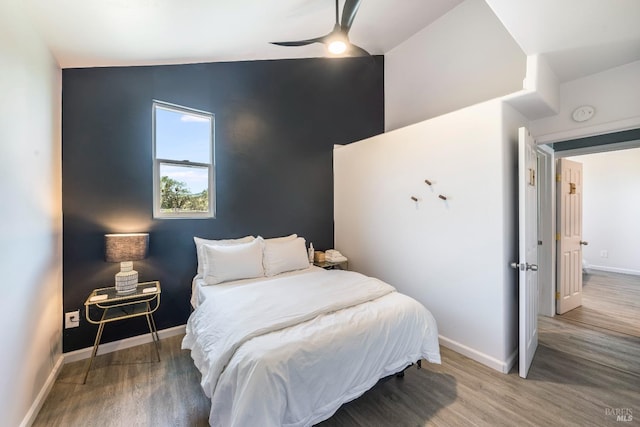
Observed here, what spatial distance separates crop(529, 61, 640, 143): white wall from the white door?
3.91ft

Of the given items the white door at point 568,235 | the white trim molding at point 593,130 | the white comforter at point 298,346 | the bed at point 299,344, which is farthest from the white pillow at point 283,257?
the white door at point 568,235

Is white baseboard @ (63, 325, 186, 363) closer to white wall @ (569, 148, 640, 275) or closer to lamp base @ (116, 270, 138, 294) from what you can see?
lamp base @ (116, 270, 138, 294)

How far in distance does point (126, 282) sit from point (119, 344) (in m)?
0.74

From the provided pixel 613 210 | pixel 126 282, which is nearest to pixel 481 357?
pixel 126 282

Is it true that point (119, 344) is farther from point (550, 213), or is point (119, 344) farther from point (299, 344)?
point (550, 213)

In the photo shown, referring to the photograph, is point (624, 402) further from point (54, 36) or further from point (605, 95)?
point (54, 36)

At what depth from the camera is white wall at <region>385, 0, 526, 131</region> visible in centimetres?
280

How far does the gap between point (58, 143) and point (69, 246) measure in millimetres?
896

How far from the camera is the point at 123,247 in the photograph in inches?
90.4

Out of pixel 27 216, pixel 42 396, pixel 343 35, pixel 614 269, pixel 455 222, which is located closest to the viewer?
pixel 27 216

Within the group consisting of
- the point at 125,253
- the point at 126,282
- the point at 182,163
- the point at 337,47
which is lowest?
the point at 126,282

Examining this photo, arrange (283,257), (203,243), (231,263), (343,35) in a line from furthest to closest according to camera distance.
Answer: (283,257) → (203,243) → (231,263) → (343,35)

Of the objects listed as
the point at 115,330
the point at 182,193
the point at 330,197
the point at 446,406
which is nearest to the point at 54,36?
the point at 182,193

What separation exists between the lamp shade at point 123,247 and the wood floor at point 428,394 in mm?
946
